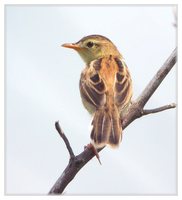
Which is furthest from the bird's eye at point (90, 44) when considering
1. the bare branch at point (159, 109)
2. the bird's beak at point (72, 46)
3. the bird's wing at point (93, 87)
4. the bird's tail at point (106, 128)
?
the bare branch at point (159, 109)

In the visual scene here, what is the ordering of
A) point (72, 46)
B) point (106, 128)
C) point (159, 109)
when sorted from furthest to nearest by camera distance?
point (72, 46), point (106, 128), point (159, 109)

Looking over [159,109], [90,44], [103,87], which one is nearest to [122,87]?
[103,87]

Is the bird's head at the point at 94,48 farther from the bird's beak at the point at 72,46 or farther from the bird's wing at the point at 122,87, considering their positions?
the bird's wing at the point at 122,87

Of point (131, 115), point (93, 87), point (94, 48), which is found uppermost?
point (94, 48)

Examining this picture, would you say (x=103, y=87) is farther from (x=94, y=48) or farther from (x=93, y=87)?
(x=94, y=48)

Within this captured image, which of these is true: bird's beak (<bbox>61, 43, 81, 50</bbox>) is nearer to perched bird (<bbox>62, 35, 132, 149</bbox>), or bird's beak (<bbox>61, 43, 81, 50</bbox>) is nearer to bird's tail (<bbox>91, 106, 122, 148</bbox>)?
perched bird (<bbox>62, 35, 132, 149</bbox>)
